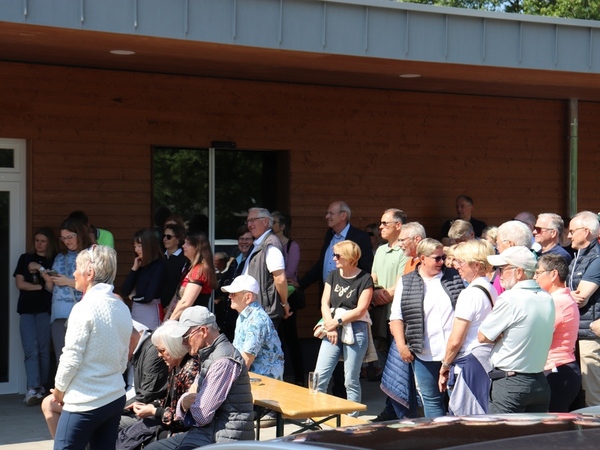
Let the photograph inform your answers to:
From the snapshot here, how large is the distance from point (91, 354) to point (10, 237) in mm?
4755

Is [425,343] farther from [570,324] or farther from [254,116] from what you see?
[254,116]

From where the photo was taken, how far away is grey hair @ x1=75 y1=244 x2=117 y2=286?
231 inches

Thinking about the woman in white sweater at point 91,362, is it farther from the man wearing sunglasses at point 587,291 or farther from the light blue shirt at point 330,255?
the light blue shirt at point 330,255

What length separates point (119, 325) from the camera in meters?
5.86

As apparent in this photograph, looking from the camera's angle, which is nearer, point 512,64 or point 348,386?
point 348,386

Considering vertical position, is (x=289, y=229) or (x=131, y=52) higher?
(x=131, y=52)

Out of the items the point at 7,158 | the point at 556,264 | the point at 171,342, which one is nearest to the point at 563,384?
the point at 556,264

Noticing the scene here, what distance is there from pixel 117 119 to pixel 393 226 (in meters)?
3.32

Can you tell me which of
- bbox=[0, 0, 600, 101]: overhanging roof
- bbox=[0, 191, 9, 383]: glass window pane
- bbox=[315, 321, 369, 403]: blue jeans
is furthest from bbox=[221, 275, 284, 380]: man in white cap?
bbox=[0, 191, 9, 383]: glass window pane

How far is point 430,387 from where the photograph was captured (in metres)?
7.52

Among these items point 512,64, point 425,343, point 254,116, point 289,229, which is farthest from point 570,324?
point 254,116

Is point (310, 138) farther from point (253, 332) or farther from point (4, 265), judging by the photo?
point (253, 332)

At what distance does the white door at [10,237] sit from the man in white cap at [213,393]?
467 cm

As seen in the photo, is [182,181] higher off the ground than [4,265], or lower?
higher
